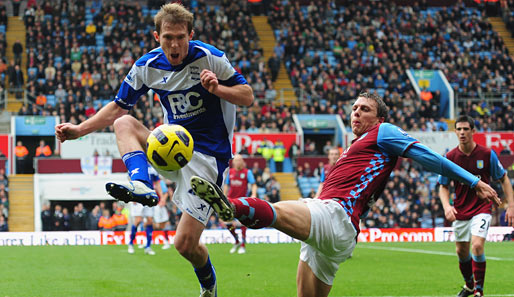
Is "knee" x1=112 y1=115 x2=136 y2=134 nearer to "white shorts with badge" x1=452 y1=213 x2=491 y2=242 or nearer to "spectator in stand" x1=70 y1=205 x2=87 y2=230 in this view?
"white shorts with badge" x1=452 y1=213 x2=491 y2=242

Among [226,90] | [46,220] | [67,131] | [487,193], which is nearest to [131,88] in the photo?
[67,131]

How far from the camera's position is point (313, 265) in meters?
5.86

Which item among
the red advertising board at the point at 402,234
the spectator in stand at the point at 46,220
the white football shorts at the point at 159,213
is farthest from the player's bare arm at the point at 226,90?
the spectator in stand at the point at 46,220

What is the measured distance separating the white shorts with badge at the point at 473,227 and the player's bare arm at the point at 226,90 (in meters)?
4.62

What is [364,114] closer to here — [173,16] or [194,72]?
[194,72]

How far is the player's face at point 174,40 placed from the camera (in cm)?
616

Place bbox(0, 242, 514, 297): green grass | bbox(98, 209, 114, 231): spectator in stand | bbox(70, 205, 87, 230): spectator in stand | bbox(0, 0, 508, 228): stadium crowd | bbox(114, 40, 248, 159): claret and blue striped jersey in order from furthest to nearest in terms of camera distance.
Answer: bbox(0, 0, 508, 228): stadium crowd < bbox(70, 205, 87, 230): spectator in stand < bbox(98, 209, 114, 231): spectator in stand < bbox(0, 242, 514, 297): green grass < bbox(114, 40, 248, 159): claret and blue striped jersey

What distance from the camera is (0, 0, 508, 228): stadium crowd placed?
27734mm

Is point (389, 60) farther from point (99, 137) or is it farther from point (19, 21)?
point (19, 21)

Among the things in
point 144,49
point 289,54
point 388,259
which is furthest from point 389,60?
point 388,259

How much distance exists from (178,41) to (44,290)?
18.0 ft

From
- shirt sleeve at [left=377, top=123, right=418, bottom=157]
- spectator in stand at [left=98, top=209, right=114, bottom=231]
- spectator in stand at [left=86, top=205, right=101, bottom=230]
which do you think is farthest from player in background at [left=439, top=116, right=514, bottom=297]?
spectator in stand at [left=86, top=205, right=101, bottom=230]

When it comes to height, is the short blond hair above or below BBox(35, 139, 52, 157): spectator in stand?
above

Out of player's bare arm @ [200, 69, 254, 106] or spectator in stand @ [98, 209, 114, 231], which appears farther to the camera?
spectator in stand @ [98, 209, 114, 231]
